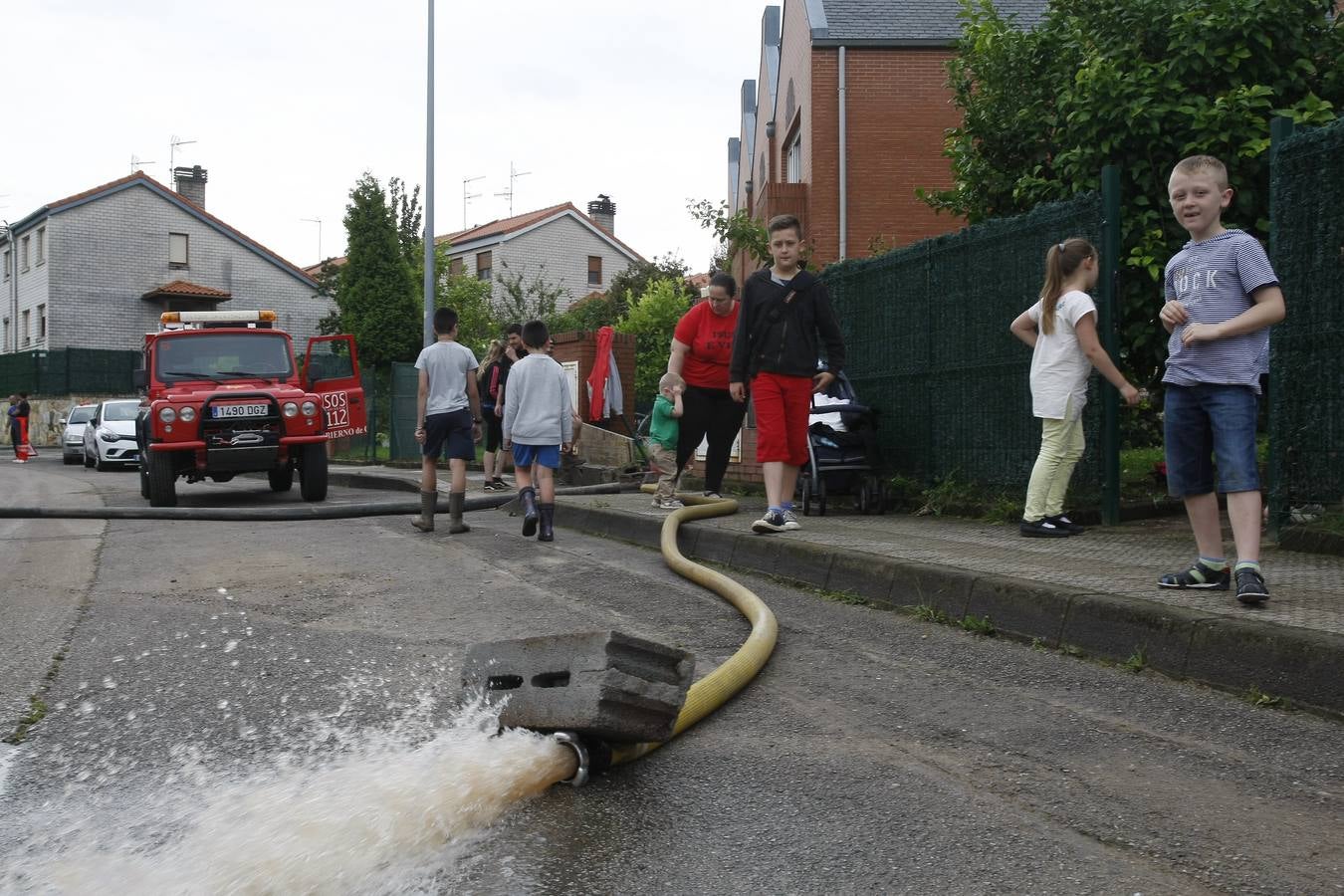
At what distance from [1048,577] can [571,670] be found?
279cm

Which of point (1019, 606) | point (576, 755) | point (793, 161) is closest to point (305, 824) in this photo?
point (576, 755)

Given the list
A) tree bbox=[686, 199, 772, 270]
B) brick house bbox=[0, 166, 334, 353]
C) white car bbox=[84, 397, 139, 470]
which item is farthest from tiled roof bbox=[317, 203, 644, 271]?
tree bbox=[686, 199, 772, 270]

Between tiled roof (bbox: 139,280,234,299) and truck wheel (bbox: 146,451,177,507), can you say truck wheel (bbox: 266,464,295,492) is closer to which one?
truck wheel (bbox: 146,451,177,507)

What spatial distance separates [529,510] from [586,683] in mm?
5946

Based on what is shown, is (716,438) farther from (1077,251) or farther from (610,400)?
(610,400)

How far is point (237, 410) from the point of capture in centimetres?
1286

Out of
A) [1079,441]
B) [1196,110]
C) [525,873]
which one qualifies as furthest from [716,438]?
[525,873]

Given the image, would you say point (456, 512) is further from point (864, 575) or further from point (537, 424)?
point (864, 575)

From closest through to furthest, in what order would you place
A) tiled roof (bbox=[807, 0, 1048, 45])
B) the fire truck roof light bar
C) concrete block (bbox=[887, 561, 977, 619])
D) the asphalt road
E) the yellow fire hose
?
the asphalt road
the yellow fire hose
concrete block (bbox=[887, 561, 977, 619])
the fire truck roof light bar
tiled roof (bbox=[807, 0, 1048, 45])

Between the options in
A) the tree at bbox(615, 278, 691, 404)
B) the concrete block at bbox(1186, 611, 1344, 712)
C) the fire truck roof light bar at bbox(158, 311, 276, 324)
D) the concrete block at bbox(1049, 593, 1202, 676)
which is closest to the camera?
the concrete block at bbox(1186, 611, 1344, 712)

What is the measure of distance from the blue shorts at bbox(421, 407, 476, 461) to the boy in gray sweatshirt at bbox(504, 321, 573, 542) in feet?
2.66

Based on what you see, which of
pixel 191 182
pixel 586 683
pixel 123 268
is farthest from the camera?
pixel 191 182

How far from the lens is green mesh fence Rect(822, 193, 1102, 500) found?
8.17m

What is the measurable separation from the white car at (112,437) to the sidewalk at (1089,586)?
19.9m
